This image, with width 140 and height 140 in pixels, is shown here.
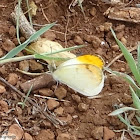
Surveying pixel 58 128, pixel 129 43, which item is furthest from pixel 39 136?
pixel 129 43

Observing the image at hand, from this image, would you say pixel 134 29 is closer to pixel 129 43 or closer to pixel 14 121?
pixel 129 43

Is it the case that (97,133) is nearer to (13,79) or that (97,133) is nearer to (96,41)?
(13,79)

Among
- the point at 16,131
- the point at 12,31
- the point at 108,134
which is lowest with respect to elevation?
the point at 108,134

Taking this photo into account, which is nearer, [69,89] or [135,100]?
[135,100]

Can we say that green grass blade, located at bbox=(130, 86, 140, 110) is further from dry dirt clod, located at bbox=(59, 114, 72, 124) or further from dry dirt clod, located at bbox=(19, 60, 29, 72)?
dry dirt clod, located at bbox=(19, 60, 29, 72)

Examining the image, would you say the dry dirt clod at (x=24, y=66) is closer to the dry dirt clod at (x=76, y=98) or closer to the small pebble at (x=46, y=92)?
the small pebble at (x=46, y=92)

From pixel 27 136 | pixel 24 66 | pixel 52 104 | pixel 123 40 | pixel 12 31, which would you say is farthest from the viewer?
pixel 123 40

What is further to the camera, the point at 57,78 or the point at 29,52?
the point at 29,52

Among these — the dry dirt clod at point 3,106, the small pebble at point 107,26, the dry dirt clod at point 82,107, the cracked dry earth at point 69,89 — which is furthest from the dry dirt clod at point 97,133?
the small pebble at point 107,26

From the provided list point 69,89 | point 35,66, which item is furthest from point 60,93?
point 35,66
